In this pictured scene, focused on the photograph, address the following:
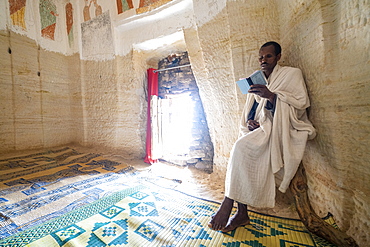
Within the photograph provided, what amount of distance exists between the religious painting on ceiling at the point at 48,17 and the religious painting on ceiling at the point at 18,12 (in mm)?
380

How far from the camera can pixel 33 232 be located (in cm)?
156

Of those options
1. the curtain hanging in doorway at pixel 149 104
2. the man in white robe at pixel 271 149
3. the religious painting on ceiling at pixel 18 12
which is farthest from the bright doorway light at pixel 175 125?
the religious painting on ceiling at pixel 18 12

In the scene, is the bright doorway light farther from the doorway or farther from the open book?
the open book

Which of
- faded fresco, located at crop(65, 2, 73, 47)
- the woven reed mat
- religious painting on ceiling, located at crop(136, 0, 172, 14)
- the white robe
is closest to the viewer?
the white robe

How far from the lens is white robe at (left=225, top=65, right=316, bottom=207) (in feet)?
4.70

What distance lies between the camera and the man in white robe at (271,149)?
1.43 m

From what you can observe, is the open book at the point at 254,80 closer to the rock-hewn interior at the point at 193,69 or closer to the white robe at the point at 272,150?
the white robe at the point at 272,150

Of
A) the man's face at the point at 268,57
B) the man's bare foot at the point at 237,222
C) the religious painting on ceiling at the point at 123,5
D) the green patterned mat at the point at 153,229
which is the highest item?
the religious painting on ceiling at the point at 123,5

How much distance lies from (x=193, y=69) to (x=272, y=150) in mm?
2303

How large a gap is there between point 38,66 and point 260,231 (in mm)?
5951

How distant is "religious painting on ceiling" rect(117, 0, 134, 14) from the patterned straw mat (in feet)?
12.3

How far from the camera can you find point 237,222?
162 cm

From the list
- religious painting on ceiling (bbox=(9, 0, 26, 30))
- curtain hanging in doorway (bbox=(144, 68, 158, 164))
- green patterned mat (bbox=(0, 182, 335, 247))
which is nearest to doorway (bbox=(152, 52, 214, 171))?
curtain hanging in doorway (bbox=(144, 68, 158, 164))

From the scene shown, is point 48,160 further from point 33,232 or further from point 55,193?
point 33,232
